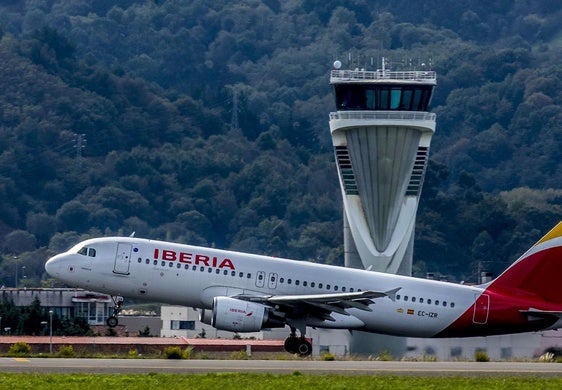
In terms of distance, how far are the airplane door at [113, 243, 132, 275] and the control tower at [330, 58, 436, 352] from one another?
49.8 meters

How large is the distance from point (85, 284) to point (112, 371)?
1295 cm

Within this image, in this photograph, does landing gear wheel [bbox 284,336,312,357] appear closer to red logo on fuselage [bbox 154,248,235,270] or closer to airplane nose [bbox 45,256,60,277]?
red logo on fuselage [bbox 154,248,235,270]

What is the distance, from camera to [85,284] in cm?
7538

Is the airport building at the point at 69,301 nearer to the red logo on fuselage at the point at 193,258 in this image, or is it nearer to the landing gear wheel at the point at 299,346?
the red logo on fuselage at the point at 193,258

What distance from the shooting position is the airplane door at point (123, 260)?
245 feet

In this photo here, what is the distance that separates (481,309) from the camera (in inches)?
3044

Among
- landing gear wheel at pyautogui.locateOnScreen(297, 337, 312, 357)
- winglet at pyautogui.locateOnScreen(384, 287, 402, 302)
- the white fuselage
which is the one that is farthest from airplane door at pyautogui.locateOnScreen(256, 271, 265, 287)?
winglet at pyautogui.locateOnScreen(384, 287, 402, 302)

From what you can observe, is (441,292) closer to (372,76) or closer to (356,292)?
(356,292)

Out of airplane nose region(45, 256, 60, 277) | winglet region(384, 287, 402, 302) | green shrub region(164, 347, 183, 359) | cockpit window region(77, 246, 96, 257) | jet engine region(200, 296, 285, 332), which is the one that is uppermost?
cockpit window region(77, 246, 96, 257)

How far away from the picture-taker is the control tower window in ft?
410

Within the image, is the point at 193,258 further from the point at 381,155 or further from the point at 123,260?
the point at 381,155

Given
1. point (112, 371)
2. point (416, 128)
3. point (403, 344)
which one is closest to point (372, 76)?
point (416, 128)

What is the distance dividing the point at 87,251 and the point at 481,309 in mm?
14623

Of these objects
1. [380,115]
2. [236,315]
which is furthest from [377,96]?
[236,315]
